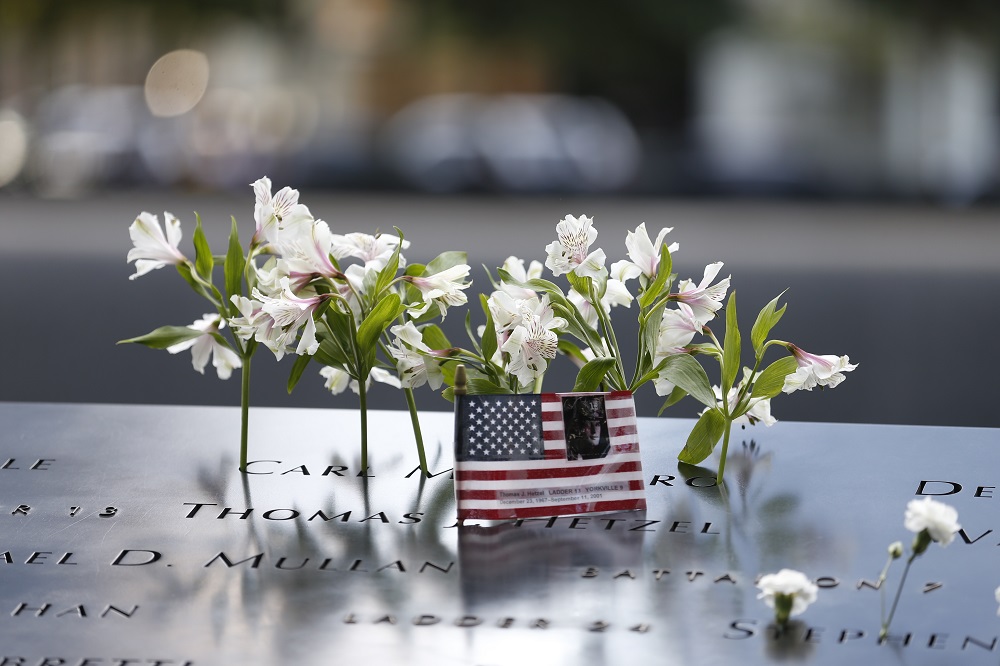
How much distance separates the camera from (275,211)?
1.31m

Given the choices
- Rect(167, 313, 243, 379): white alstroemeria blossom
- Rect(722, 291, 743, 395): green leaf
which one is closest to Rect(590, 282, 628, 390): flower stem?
Rect(722, 291, 743, 395): green leaf

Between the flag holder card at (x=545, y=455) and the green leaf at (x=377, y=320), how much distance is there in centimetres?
14

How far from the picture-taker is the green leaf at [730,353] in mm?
1277

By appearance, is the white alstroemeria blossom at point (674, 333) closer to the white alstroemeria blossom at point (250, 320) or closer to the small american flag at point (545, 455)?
the small american flag at point (545, 455)

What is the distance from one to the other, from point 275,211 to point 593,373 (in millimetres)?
390

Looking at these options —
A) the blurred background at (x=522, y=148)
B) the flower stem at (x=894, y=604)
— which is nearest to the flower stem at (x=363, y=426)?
the flower stem at (x=894, y=604)

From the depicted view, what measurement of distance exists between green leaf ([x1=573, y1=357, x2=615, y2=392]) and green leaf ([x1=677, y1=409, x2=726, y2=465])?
0.51 ft

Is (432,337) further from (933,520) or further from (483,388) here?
(933,520)

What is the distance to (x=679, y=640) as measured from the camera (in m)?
0.95

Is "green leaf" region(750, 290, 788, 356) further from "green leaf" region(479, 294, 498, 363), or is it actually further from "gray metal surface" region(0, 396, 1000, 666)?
"green leaf" region(479, 294, 498, 363)

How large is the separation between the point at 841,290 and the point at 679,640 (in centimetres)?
477

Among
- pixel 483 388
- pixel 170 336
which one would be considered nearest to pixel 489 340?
pixel 483 388

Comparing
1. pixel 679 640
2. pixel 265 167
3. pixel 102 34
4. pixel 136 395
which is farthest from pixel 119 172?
pixel 679 640

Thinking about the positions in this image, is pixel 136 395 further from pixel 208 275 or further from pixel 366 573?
pixel 366 573
